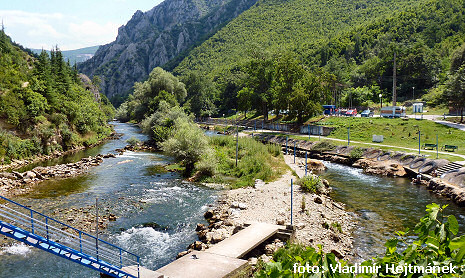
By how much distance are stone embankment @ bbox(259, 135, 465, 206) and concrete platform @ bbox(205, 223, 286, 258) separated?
61.9 feet

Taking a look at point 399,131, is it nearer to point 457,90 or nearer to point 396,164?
point 457,90

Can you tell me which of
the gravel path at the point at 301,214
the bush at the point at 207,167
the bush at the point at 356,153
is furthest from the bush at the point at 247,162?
the bush at the point at 356,153

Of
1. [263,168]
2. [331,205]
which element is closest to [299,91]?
[263,168]

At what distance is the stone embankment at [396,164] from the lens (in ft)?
102

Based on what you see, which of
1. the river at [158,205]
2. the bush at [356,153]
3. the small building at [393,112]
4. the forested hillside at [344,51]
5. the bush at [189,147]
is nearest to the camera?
the river at [158,205]

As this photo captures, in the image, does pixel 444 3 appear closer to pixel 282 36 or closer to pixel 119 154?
pixel 282 36

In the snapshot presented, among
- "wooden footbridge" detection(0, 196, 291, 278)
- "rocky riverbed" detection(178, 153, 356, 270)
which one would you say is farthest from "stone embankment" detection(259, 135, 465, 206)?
"wooden footbridge" detection(0, 196, 291, 278)

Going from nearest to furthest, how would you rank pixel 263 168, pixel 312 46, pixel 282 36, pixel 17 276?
pixel 17 276
pixel 263 168
pixel 312 46
pixel 282 36

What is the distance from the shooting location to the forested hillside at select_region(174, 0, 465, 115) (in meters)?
81.0

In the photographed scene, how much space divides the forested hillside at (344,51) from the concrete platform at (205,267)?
53.6 m

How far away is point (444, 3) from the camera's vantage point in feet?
404

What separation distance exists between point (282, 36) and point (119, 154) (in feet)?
434

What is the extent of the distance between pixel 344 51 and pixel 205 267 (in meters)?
136

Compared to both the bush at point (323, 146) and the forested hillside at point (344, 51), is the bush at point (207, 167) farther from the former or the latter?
the forested hillside at point (344, 51)
